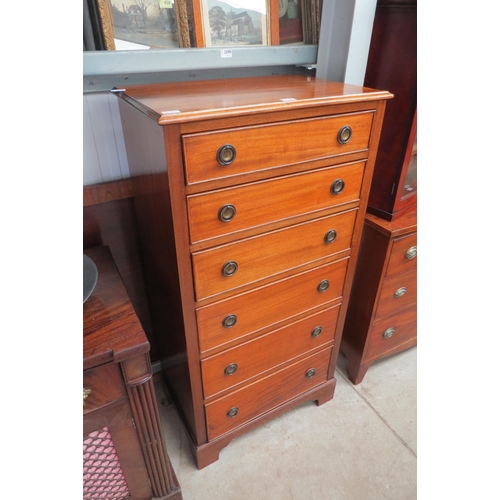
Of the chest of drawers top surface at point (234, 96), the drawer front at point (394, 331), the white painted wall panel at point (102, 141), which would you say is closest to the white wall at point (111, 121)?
the white painted wall panel at point (102, 141)

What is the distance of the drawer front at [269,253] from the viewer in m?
0.95

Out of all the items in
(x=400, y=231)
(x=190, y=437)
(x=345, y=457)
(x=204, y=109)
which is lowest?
(x=345, y=457)

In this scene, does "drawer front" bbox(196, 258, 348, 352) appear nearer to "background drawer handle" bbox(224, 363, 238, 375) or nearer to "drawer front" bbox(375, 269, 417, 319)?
"background drawer handle" bbox(224, 363, 238, 375)

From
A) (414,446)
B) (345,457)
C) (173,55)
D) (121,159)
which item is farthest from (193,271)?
(414,446)

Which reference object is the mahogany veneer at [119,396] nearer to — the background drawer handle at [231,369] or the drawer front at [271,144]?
the background drawer handle at [231,369]

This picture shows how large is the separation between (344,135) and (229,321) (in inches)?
23.3

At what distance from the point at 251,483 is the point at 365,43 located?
153 cm

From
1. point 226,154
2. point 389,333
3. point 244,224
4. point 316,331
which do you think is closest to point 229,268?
point 244,224

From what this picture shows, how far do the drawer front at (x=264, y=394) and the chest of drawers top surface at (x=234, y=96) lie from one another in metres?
0.89

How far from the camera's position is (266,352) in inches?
48.6

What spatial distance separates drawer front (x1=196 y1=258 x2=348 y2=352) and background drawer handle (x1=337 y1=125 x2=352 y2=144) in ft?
1.30

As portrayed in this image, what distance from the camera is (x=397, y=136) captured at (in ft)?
3.98

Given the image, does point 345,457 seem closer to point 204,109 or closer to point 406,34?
point 204,109

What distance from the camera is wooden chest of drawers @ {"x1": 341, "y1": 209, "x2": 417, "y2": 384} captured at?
1.34 meters
